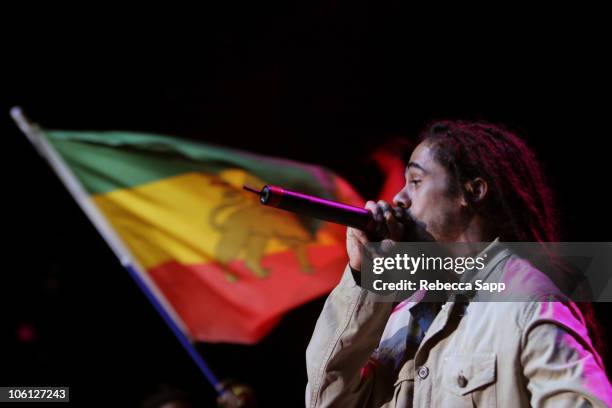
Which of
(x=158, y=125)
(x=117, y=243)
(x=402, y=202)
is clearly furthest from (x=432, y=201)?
(x=158, y=125)

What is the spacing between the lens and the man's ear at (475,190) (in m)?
2.09

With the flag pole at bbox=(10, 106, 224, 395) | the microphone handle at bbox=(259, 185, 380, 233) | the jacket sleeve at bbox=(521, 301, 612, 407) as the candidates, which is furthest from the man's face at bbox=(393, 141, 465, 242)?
the flag pole at bbox=(10, 106, 224, 395)

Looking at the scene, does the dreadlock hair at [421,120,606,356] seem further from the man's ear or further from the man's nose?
the man's nose

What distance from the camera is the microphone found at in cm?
174

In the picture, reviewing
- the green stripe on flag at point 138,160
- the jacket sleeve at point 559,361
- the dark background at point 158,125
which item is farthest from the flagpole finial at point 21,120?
the jacket sleeve at point 559,361

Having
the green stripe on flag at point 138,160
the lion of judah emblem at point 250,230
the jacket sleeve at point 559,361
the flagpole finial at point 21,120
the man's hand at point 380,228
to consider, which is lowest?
the jacket sleeve at point 559,361

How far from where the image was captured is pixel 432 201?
205 cm

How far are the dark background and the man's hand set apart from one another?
8.96 ft

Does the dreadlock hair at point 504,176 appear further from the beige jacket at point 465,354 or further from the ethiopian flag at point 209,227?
the ethiopian flag at point 209,227

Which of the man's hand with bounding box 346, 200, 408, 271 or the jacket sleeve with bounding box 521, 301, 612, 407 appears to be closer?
the jacket sleeve with bounding box 521, 301, 612, 407

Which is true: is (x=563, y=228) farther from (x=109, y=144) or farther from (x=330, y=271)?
(x=109, y=144)

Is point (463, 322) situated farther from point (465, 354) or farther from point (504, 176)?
point (504, 176)

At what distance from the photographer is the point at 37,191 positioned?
5.45 m

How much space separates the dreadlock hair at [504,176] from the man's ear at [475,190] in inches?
0.5
